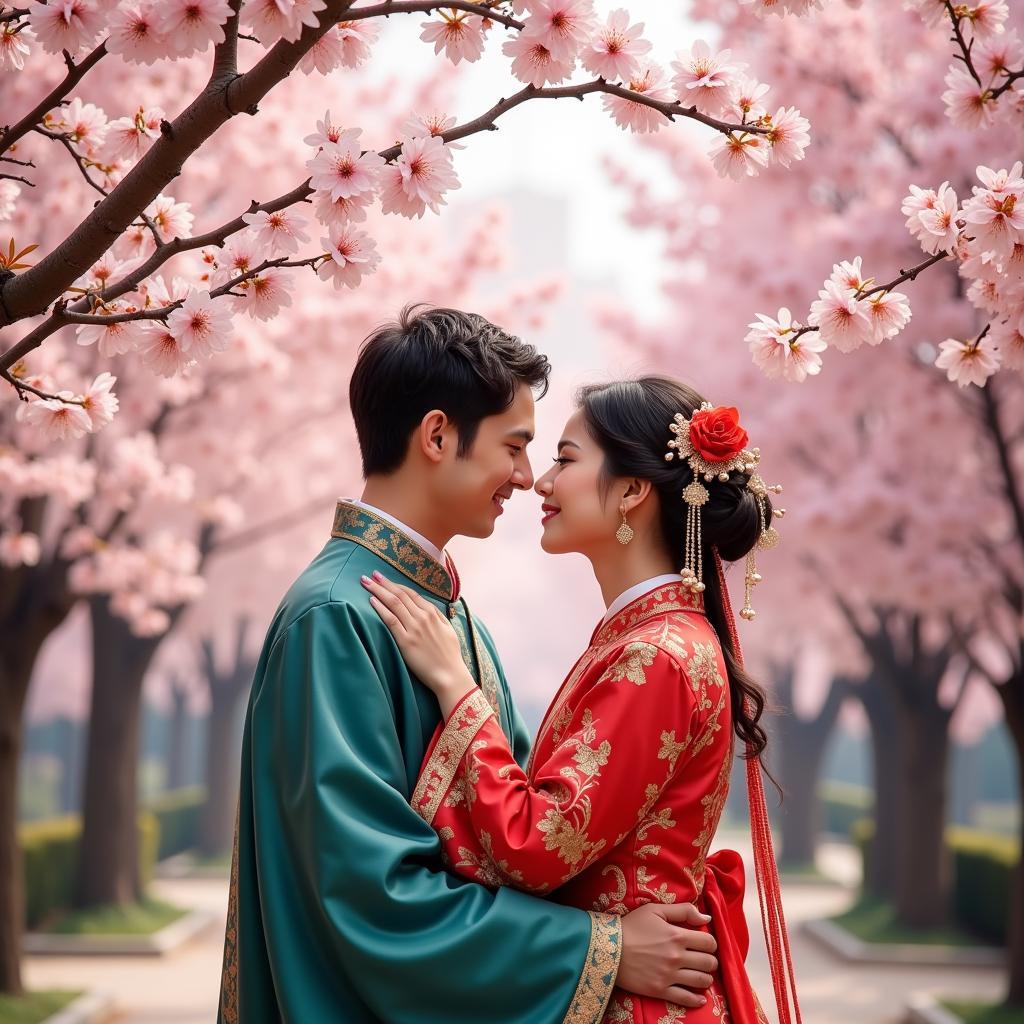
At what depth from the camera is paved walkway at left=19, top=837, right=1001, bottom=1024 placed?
8.47 meters

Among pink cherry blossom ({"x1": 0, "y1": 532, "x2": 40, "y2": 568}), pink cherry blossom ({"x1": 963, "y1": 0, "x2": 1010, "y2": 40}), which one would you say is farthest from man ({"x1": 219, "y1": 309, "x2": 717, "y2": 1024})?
pink cherry blossom ({"x1": 0, "y1": 532, "x2": 40, "y2": 568})

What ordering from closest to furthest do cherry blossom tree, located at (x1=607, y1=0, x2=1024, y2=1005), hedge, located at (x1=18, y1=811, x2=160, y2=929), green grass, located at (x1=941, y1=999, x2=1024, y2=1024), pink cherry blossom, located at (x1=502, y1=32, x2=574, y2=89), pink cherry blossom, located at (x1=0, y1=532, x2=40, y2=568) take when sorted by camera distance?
pink cherry blossom, located at (x1=502, y1=32, x2=574, y2=89)
pink cherry blossom, located at (x1=0, y1=532, x2=40, y2=568)
green grass, located at (x1=941, y1=999, x2=1024, y2=1024)
cherry blossom tree, located at (x1=607, y1=0, x2=1024, y2=1005)
hedge, located at (x1=18, y1=811, x2=160, y2=929)

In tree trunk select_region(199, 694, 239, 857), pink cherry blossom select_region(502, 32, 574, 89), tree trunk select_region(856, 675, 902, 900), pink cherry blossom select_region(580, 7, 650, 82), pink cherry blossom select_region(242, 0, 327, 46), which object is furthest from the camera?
tree trunk select_region(199, 694, 239, 857)

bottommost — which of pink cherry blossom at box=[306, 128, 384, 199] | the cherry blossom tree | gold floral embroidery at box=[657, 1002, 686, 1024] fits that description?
gold floral embroidery at box=[657, 1002, 686, 1024]

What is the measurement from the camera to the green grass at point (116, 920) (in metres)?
10.7

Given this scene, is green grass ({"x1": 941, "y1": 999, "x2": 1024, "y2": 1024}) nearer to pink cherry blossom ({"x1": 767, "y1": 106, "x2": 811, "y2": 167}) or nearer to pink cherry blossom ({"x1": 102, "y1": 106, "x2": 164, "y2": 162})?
pink cherry blossom ({"x1": 767, "y1": 106, "x2": 811, "y2": 167})

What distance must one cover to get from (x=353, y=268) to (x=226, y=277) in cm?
25

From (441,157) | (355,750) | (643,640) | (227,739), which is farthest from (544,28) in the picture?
(227,739)

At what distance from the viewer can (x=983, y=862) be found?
11.4 metres

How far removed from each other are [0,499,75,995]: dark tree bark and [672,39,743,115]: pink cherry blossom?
5.74 m

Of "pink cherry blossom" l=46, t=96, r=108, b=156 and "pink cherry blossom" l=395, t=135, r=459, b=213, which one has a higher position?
"pink cherry blossom" l=46, t=96, r=108, b=156

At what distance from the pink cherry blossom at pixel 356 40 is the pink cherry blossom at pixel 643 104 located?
0.45m

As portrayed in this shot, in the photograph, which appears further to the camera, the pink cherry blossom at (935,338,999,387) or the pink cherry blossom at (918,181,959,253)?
the pink cherry blossom at (935,338,999,387)

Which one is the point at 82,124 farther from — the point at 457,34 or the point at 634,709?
the point at 634,709
